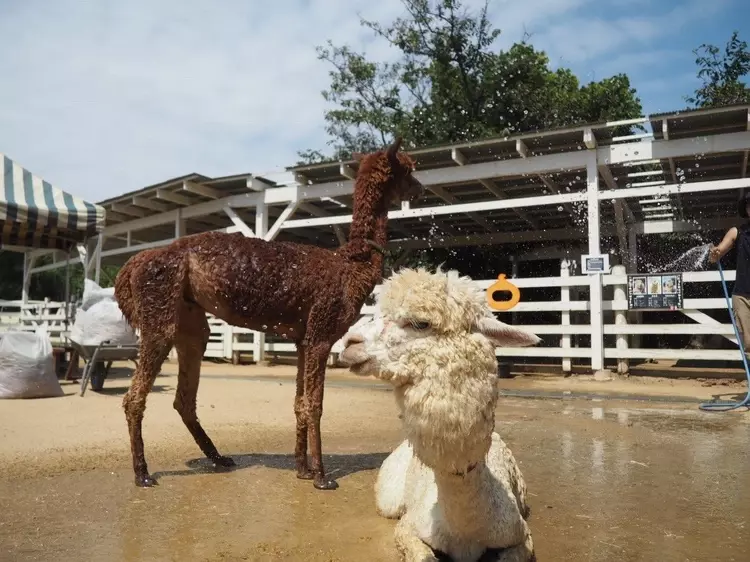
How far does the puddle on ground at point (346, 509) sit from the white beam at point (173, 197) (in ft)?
41.6

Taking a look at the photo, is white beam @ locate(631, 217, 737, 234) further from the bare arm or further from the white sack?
the white sack

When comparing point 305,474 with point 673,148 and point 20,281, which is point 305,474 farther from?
point 20,281

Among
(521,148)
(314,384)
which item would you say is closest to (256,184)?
(521,148)

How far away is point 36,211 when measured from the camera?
10.3m

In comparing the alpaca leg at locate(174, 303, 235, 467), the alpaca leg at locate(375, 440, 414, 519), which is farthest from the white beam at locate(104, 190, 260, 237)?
the alpaca leg at locate(375, 440, 414, 519)

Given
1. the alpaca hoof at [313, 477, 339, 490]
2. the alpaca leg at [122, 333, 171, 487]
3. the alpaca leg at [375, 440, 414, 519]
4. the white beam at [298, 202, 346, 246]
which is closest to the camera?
the alpaca leg at [375, 440, 414, 519]

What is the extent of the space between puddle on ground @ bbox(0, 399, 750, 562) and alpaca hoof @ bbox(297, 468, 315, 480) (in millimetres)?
49

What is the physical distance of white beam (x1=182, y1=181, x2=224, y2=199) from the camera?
1558 centimetres

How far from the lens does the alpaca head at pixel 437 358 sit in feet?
6.93

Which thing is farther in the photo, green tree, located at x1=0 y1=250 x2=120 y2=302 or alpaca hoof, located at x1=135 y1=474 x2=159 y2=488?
green tree, located at x1=0 y1=250 x2=120 y2=302

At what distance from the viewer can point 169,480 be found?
437cm

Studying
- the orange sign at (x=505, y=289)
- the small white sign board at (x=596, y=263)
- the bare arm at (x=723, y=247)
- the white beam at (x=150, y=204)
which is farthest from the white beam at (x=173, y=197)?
the bare arm at (x=723, y=247)

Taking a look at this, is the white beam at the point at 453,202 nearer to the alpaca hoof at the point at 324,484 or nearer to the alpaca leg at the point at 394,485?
the alpaca hoof at the point at 324,484

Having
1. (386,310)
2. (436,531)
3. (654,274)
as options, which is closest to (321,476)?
(436,531)
